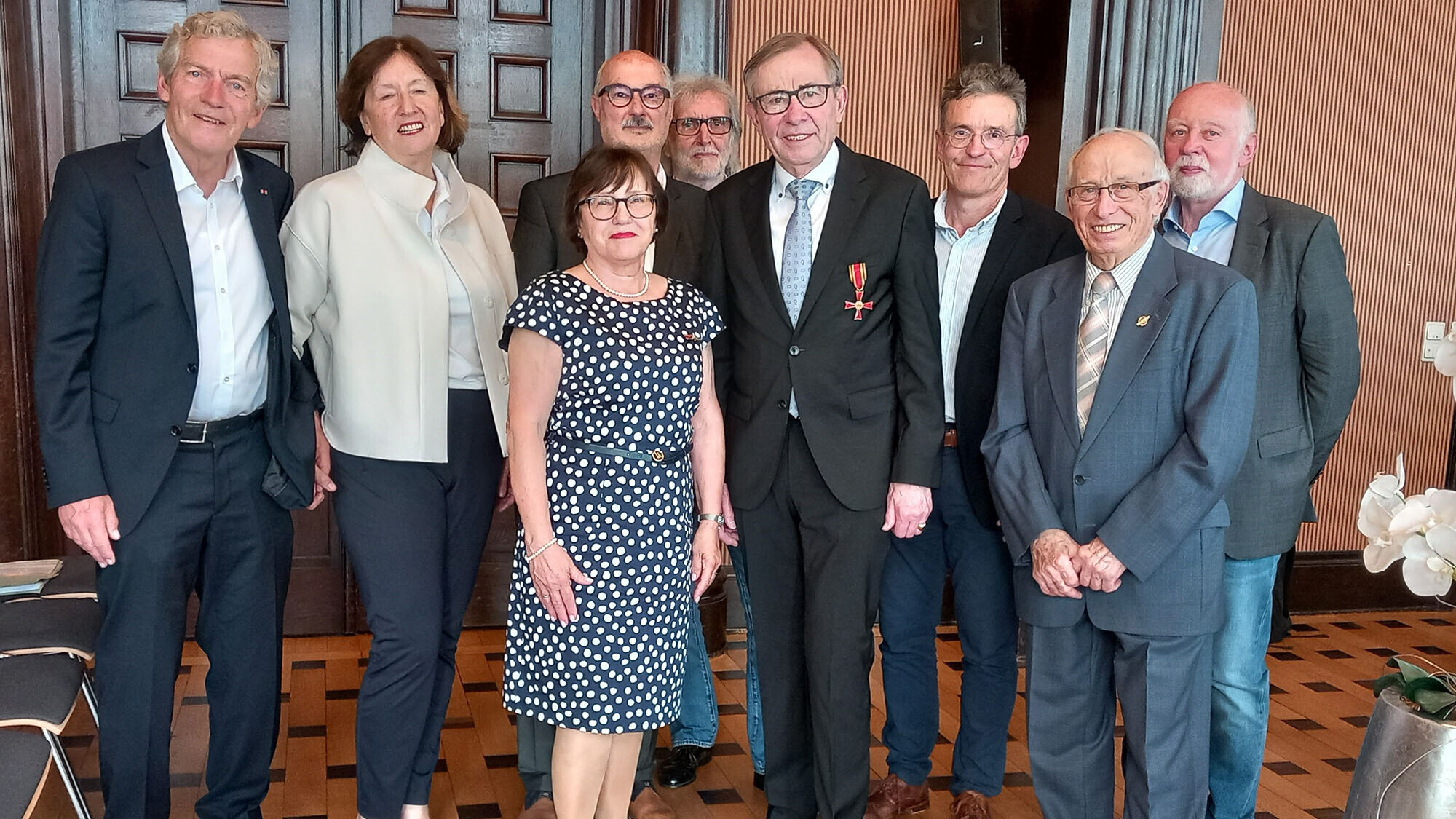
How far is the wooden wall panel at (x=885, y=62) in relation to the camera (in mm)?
4629

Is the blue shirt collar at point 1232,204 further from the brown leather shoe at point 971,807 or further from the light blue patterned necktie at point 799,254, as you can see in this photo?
the brown leather shoe at point 971,807

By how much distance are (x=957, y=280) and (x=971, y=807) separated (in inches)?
54.3

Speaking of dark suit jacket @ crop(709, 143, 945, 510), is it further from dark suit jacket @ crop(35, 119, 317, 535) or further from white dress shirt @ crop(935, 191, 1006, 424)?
dark suit jacket @ crop(35, 119, 317, 535)

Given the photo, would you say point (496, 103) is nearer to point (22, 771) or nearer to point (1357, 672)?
point (22, 771)

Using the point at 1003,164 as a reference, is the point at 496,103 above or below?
above

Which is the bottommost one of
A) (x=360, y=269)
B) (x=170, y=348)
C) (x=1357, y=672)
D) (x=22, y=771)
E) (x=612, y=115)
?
(x=1357, y=672)

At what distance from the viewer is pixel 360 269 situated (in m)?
2.73

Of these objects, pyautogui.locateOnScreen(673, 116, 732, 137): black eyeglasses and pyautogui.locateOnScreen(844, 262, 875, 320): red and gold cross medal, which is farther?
pyautogui.locateOnScreen(673, 116, 732, 137): black eyeglasses

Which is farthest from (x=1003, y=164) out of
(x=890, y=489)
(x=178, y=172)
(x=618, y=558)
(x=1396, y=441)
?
(x=1396, y=441)

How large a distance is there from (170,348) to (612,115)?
3.94 ft

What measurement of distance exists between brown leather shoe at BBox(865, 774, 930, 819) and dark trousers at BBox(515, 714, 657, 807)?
60cm

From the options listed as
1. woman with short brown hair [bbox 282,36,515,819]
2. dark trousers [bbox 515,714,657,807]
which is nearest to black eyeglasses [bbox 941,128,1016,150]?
woman with short brown hair [bbox 282,36,515,819]

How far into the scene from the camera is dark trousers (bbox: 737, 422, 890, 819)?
278 centimetres

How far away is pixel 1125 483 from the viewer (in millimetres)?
2545
